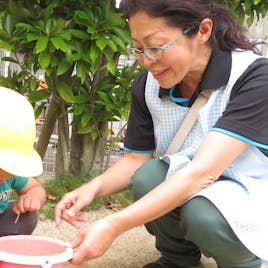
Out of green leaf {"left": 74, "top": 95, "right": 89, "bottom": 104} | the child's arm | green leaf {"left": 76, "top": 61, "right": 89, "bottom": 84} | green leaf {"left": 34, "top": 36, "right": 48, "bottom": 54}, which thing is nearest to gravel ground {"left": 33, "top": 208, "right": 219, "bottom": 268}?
the child's arm

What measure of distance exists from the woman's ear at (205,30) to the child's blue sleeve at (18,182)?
78cm

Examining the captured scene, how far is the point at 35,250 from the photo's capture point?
60.6 inches

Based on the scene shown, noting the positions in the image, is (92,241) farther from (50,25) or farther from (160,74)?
(50,25)

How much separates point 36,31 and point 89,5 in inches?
11.9

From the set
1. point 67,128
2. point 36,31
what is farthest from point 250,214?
point 67,128

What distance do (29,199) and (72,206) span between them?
19 centimetres

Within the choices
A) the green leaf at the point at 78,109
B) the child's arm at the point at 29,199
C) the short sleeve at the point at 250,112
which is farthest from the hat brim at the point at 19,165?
the green leaf at the point at 78,109

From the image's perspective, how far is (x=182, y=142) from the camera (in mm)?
1849

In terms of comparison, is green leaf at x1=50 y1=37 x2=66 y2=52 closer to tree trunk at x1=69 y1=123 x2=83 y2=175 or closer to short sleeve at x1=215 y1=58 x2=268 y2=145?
tree trunk at x1=69 y1=123 x2=83 y2=175

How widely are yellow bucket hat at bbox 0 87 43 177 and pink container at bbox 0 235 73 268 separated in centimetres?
19

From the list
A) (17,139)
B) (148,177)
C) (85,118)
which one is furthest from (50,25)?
(17,139)

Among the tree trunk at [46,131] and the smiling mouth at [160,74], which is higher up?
the smiling mouth at [160,74]

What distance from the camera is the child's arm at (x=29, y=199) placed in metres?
1.81

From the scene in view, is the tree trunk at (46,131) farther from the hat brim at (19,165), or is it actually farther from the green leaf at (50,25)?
the hat brim at (19,165)
